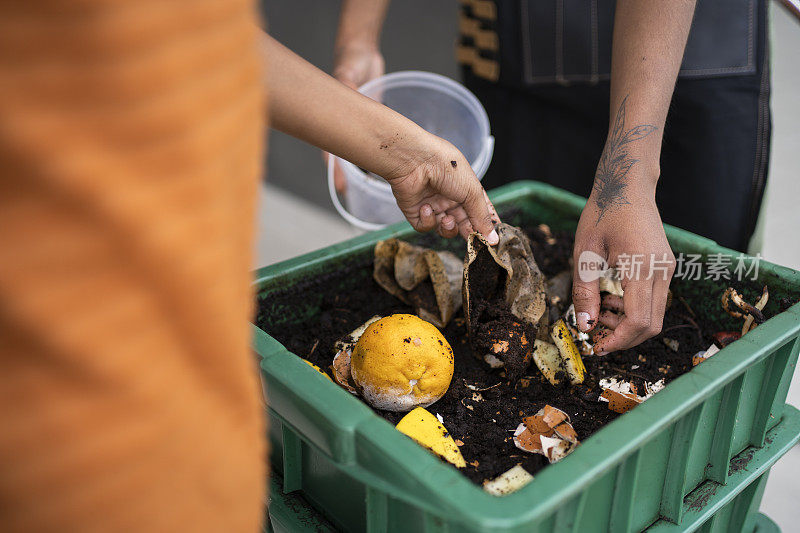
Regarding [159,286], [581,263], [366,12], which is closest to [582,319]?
[581,263]

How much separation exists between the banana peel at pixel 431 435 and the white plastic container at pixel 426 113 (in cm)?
56

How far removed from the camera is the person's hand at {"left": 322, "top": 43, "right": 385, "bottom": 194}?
132 cm

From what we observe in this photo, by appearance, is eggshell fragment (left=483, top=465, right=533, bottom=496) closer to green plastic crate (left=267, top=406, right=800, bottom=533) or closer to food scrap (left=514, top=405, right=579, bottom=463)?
food scrap (left=514, top=405, right=579, bottom=463)

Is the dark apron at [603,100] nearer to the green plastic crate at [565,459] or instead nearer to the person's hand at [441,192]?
the green plastic crate at [565,459]

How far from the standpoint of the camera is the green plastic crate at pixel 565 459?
0.53 meters

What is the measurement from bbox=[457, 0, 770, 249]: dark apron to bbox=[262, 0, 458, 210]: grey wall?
2.13ft

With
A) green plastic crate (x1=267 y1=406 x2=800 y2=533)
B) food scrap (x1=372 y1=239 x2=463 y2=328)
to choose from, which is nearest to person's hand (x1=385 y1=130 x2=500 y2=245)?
food scrap (x1=372 y1=239 x2=463 y2=328)

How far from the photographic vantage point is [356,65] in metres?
1.34

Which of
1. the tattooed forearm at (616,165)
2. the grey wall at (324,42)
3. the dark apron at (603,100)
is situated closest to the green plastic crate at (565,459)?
the tattooed forearm at (616,165)

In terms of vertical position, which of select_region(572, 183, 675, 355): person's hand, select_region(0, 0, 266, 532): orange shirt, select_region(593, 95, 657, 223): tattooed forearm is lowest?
select_region(572, 183, 675, 355): person's hand

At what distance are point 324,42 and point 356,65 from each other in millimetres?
1359

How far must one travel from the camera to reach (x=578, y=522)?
0.59 metres

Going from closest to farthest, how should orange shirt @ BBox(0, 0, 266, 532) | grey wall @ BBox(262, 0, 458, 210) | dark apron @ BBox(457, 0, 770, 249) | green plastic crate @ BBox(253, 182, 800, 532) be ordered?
orange shirt @ BBox(0, 0, 266, 532)
green plastic crate @ BBox(253, 182, 800, 532)
dark apron @ BBox(457, 0, 770, 249)
grey wall @ BBox(262, 0, 458, 210)

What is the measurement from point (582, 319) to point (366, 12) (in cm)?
87
